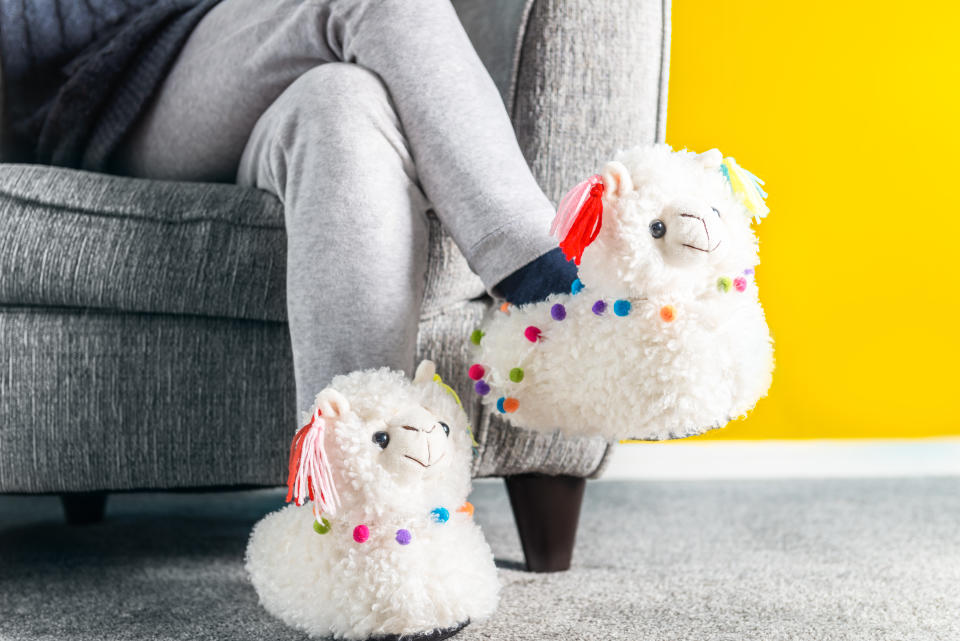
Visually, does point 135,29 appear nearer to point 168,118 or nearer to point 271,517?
point 168,118

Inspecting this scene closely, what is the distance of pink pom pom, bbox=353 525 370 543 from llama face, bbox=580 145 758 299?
22 cm

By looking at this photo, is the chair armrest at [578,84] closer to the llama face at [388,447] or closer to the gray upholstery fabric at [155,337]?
the gray upholstery fabric at [155,337]

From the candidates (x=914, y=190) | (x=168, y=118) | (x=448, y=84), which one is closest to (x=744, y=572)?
(x=448, y=84)

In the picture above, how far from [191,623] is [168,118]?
48 centimetres

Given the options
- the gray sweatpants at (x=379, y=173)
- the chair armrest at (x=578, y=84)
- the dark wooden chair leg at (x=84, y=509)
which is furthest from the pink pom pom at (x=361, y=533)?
the dark wooden chair leg at (x=84, y=509)

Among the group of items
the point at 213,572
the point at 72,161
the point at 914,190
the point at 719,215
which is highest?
the point at 719,215

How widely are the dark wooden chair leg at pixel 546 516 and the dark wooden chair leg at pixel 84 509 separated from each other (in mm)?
578

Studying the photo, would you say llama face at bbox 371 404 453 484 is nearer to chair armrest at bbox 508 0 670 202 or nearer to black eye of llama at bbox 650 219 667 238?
black eye of llama at bbox 650 219 667 238

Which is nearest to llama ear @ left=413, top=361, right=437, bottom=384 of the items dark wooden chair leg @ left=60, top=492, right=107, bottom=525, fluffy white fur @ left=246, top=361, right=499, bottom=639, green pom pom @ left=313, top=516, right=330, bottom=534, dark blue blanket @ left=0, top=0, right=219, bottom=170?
fluffy white fur @ left=246, top=361, right=499, bottom=639

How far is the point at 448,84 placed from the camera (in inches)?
27.0

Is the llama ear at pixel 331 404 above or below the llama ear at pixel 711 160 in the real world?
below

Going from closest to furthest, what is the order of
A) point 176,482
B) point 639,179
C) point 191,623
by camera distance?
point 639,179 → point 191,623 → point 176,482

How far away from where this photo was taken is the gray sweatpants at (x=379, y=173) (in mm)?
642

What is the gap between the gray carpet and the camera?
71cm
